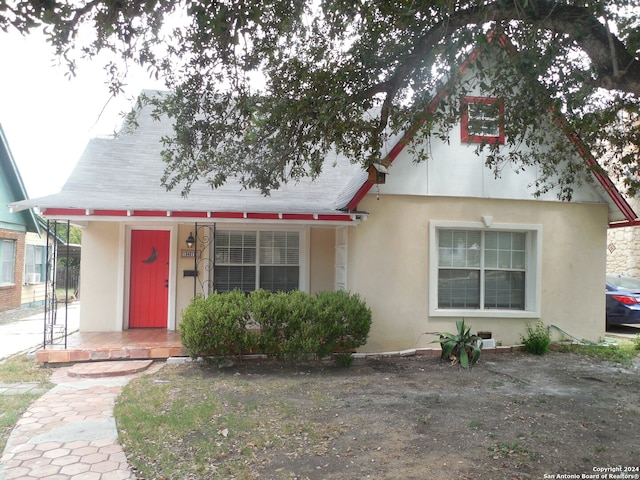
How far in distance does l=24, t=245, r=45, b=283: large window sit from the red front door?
35.1 ft

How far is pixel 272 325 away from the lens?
286 inches

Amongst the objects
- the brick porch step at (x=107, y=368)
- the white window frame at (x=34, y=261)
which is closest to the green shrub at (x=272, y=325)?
the brick porch step at (x=107, y=368)

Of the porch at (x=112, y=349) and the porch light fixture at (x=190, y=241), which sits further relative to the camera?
the porch light fixture at (x=190, y=241)

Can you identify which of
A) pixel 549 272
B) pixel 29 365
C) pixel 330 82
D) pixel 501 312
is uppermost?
pixel 330 82

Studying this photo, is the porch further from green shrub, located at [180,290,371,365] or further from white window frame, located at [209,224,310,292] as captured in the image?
white window frame, located at [209,224,310,292]

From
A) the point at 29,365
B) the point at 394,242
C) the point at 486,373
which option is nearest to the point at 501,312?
the point at 486,373

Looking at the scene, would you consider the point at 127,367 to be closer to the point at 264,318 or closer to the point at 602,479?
the point at 264,318

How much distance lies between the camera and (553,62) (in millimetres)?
5570

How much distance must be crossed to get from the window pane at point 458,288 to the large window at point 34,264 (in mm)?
16109

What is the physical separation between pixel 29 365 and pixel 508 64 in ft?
27.9

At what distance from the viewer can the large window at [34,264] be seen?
58.1 feet

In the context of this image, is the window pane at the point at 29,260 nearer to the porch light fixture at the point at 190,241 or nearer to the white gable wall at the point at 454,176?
the porch light fixture at the point at 190,241

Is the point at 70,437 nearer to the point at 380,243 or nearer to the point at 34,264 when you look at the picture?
the point at 380,243

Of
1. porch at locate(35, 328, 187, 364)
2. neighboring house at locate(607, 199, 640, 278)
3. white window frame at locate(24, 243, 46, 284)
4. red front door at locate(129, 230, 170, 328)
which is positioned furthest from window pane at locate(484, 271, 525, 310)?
white window frame at locate(24, 243, 46, 284)
